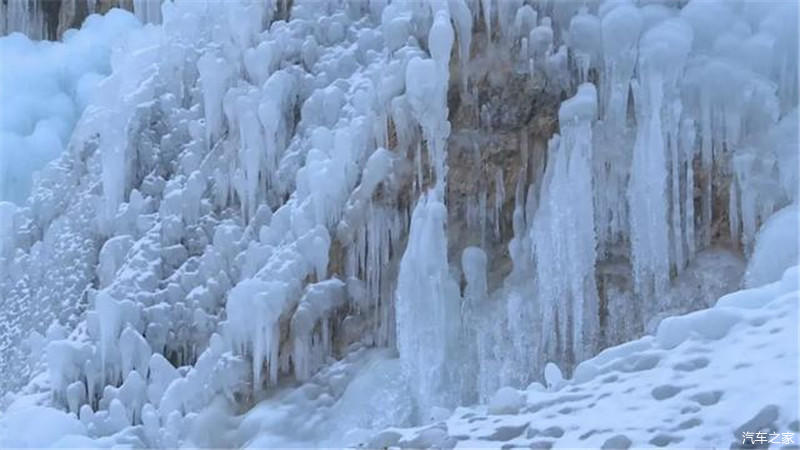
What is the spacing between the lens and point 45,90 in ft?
38.6

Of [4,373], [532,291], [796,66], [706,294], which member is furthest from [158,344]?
[796,66]

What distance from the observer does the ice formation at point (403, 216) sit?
8.38 metres

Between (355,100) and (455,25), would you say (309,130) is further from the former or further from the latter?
(455,25)

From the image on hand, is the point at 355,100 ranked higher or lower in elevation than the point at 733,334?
higher

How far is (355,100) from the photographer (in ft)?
29.7

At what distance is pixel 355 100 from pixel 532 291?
1538mm

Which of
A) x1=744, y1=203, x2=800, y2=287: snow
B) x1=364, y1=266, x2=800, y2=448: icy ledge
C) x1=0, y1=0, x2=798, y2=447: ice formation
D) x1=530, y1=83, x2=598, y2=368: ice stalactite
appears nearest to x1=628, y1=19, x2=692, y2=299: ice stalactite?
x1=0, y1=0, x2=798, y2=447: ice formation

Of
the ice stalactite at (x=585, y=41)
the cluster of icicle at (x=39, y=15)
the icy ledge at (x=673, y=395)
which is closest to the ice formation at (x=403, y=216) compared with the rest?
the ice stalactite at (x=585, y=41)

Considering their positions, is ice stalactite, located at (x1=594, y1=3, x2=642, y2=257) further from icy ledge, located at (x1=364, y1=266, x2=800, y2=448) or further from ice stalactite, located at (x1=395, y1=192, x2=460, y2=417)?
icy ledge, located at (x1=364, y1=266, x2=800, y2=448)

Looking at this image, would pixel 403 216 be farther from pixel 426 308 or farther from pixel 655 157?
pixel 655 157

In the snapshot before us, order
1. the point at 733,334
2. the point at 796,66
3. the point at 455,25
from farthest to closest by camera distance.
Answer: the point at 455,25, the point at 796,66, the point at 733,334

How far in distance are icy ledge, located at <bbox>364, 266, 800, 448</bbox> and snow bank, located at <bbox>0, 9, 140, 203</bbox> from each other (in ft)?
17.3

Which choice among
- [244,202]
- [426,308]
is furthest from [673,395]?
[244,202]

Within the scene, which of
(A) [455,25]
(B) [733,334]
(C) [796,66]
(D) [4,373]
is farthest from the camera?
Answer: (D) [4,373]
